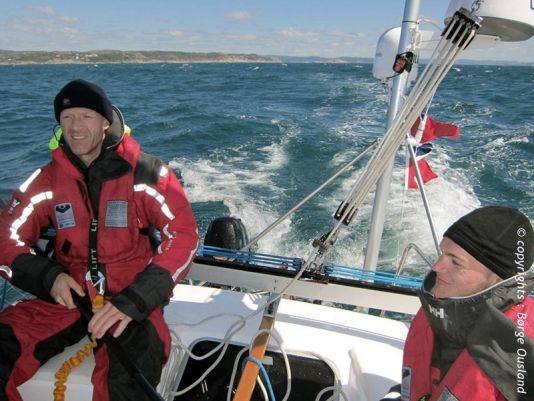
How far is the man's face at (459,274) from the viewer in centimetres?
117

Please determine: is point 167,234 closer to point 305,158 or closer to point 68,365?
point 68,365

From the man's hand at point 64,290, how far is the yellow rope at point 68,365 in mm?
115

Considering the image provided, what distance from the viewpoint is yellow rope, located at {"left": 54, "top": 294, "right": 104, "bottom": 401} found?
175 centimetres

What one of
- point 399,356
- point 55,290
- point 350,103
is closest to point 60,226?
point 55,290

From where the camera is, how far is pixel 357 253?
5.86 m

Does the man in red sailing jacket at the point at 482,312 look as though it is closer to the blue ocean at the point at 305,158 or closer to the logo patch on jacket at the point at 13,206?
the logo patch on jacket at the point at 13,206

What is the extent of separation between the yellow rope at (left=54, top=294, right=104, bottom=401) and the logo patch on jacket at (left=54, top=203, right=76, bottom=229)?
0.41 metres

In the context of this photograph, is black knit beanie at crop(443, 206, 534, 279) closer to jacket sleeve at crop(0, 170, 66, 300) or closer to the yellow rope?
the yellow rope

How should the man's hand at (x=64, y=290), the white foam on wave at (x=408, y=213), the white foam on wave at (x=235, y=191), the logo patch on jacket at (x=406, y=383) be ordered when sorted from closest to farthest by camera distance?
the logo patch on jacket at (x=406, y=383)
the man's hand at (x=64, y=290)
the white foam on wave at (x=408, y=213)
the white foam on wave at (x=235, y=191)

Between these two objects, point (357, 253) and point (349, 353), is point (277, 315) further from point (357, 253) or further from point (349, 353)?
point (357, 253)

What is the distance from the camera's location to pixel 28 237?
6.66 feet

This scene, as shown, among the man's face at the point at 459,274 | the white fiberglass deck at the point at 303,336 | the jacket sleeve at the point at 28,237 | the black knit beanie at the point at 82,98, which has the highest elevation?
the black knit beanie at the point at 82,98

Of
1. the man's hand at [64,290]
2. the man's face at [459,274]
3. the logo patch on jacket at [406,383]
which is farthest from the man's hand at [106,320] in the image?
the man's face at [459,274]

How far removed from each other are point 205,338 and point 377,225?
133 centimetres
